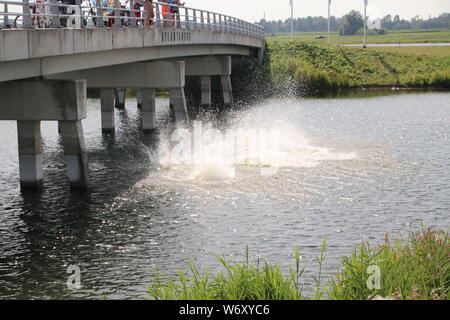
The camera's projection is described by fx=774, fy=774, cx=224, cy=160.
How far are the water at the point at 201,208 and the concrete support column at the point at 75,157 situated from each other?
0.58m

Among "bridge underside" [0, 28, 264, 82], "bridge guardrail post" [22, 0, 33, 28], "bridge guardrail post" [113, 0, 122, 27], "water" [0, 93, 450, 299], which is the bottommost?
"water" [0, 93, 450, 299]

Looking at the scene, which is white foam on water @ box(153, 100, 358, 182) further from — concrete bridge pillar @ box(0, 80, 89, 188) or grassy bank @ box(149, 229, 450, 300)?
grassy bank @ box(149, 229, 450, 300)

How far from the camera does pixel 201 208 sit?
2372 cm

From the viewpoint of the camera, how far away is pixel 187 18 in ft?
151

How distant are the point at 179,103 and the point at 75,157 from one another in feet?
56.8

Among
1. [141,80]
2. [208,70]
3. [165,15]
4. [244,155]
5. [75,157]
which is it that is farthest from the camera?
[208,70]

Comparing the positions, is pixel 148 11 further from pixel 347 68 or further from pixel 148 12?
pixel 347 68

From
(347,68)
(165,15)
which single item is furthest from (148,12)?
(347,68)

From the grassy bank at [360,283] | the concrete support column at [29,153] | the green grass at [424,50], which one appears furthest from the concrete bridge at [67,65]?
the green grass at [424,50]

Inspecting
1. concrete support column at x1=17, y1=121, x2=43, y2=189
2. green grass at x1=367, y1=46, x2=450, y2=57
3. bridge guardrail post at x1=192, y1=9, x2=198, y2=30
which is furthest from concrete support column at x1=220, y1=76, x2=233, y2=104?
concrete support column at x1=17, y1=121, x2=43, y2=189

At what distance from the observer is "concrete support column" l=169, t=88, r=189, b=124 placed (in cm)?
4353

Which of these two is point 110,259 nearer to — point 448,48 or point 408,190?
point 408,190
